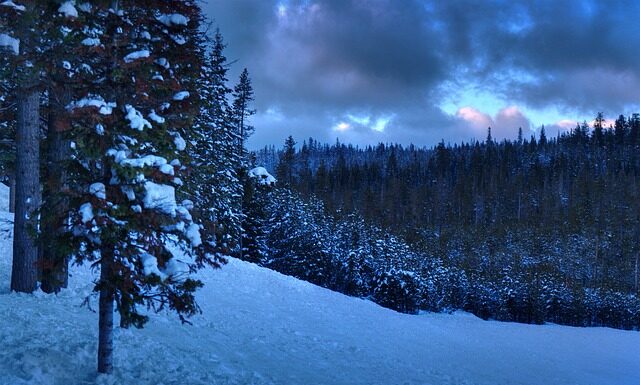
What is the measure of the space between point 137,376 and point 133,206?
9.74 ft

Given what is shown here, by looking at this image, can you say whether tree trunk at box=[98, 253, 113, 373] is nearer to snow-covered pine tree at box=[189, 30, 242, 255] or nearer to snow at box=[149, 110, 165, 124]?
snow at box=[149, 110, 165, 124]

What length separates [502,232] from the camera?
80.7m

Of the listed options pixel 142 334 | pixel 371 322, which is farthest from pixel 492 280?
pixel 142 334

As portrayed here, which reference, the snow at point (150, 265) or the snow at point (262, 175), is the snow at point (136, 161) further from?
the snow at point (262, 175)

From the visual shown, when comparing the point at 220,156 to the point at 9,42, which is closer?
the point at 9,42

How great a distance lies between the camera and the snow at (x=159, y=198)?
20.5ft

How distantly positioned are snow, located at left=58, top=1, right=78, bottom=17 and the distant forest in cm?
3312

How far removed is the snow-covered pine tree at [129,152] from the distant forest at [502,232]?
106 ft

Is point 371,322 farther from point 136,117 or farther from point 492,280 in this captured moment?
point 492,280

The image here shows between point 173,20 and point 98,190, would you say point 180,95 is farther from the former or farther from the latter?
point 98,190

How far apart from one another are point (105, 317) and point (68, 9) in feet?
14.6

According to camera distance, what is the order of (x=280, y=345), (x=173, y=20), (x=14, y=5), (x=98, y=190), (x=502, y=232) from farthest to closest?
(x=502, y=232) < (x=280, y=345) < (x=14, y=5) < (x=173, y=20) < (x=98, y=190)

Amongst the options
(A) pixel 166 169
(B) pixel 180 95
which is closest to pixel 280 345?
(A) pixel 166 169

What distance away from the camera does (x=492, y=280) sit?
2164 inches
